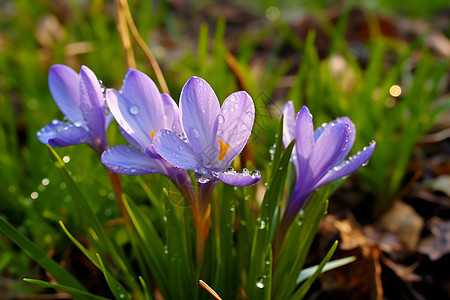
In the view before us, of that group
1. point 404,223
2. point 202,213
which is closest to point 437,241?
Result: point 404,223

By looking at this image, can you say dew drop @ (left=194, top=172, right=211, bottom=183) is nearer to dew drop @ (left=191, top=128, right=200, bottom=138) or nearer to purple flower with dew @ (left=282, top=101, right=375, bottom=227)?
dew drop @ (left=191, top=128, right=200, bottom=138)

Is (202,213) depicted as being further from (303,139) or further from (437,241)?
(437,241)

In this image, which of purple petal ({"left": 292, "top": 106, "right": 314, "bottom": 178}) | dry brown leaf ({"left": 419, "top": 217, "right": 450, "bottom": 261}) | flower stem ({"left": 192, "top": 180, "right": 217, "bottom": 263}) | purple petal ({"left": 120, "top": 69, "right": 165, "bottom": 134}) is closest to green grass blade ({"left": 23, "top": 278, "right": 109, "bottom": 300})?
flower stem ({"left": 192, "top": 180, "right": 217, "bottom": 263})

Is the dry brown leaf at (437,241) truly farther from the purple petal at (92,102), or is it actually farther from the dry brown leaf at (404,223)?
the purple petal at (92,102)

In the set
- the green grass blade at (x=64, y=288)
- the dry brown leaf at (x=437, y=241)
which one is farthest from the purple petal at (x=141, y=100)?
the dry brown leaf at (x=437, y=241)

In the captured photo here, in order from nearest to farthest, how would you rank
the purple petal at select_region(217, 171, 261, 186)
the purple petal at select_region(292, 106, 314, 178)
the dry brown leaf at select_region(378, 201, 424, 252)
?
1. the purple petal at select_region(217, 171, 261, 186)
2. the purple petal at select_region(292, 106, 314, 178)
3. the dry brown leaf at select_region(378, 201, 424, 252)
